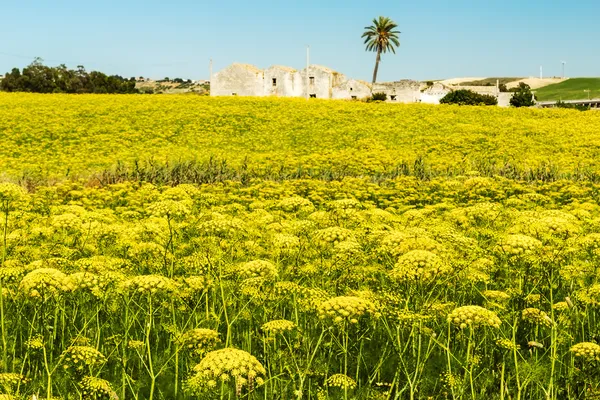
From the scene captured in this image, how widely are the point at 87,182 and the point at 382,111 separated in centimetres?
2156

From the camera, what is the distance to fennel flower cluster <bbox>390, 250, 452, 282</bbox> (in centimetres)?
388

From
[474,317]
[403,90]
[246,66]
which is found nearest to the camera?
[474,317]

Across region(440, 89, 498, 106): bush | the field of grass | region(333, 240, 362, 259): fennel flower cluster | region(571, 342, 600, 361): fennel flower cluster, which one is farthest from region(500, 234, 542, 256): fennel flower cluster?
the field of grass

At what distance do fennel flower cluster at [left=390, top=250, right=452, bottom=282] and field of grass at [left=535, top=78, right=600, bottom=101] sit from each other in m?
149

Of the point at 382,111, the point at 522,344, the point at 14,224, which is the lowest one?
the point at 522,344

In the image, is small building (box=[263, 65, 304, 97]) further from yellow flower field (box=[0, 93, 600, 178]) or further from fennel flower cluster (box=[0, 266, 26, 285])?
fennel flower cluster (box=[0, 266, 26, 285])

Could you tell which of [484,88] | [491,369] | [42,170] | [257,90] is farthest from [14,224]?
[484,88]

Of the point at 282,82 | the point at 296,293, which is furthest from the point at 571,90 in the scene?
the point at 296,293

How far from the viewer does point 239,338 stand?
4.93 meters

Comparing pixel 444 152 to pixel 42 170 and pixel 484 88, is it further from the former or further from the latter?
→ pixel 484 88

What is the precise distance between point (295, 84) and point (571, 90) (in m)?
117

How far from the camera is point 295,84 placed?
68000mm

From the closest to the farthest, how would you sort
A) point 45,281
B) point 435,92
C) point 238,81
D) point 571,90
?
1. point 45,281
2. point 238,81
3. point 435,92
4. point 571,90

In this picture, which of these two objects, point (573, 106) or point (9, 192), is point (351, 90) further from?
point (9, 192)
